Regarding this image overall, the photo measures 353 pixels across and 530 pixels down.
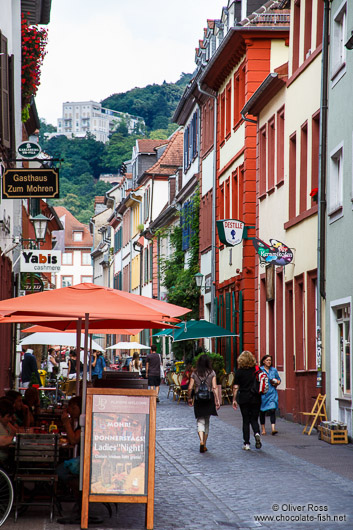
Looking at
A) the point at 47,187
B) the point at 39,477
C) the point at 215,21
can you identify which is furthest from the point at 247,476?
the point at 215,21

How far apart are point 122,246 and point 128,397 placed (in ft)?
228

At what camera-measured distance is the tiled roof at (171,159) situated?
6069 centimetres

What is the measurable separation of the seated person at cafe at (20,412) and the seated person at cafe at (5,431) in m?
1.44

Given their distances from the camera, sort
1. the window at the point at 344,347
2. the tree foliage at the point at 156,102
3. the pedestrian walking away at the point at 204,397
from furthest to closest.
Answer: the tree foliage at the point at 156,102 < the window at the point at 344,347 < the pedestrian walking away at the point at 204,397

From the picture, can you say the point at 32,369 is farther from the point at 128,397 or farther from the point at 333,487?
the point at 128,397

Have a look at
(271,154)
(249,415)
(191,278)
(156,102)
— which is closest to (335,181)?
(249,415)

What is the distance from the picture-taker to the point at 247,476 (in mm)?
13461

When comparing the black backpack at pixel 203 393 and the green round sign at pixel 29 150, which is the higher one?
the green round sign at pixel 29 150

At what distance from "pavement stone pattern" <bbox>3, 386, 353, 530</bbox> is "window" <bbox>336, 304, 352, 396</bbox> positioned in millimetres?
1213

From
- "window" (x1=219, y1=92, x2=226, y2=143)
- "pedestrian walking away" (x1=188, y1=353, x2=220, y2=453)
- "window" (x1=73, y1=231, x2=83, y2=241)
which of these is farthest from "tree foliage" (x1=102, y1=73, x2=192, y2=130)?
"pedestrian walking away" (x1=188, y1=353, x2=220, y2=453)

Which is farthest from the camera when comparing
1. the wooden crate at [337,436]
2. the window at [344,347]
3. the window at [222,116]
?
the window at [222,116]

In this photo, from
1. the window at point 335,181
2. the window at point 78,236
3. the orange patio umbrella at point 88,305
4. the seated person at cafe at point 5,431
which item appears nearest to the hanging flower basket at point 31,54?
the window at point 335,181

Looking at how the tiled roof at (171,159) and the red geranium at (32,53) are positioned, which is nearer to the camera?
the red geranium at (32,53)

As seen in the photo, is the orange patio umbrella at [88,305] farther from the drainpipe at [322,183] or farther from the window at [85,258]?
the window at [85,258]
